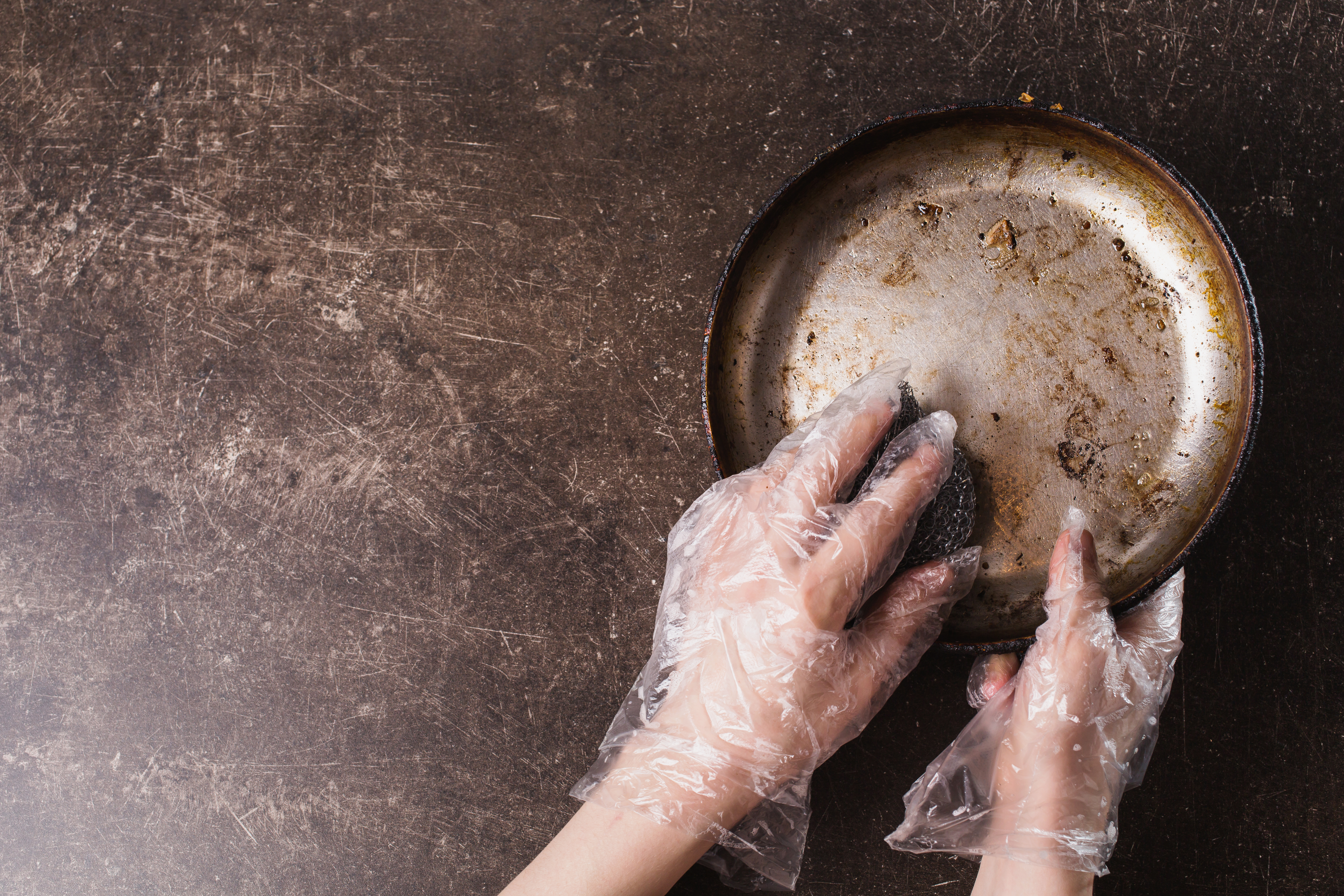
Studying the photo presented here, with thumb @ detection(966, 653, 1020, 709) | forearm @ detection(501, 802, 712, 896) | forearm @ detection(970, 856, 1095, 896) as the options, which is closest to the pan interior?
thumb @ detection(966, 653, 1020, 709)

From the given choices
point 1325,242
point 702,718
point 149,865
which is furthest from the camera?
point 149,865

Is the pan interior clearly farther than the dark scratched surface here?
No

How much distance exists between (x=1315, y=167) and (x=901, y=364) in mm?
681

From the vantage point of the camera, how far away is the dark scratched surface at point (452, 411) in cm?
92

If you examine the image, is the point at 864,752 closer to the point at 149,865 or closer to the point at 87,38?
the point at 149,865

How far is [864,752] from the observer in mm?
941

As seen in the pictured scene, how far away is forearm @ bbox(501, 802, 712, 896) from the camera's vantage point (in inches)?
31.3

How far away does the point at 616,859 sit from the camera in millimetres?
799

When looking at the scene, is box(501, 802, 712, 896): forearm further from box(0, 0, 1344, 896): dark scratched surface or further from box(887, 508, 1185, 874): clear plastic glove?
box(887, 508, 1185, 874): clear plastic glove

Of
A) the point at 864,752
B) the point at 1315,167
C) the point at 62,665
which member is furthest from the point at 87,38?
the point at 1315,167

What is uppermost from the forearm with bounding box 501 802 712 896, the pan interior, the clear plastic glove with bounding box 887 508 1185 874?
the pan interior

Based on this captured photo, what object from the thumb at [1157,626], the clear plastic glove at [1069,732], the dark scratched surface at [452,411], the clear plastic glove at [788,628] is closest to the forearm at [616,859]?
the clear plastic glove at [788,628]

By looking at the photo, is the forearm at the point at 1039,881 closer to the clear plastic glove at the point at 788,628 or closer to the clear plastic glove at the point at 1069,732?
the clear plastic glove at the point at 1069,732

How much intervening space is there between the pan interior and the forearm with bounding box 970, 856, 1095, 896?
0.88 ft
